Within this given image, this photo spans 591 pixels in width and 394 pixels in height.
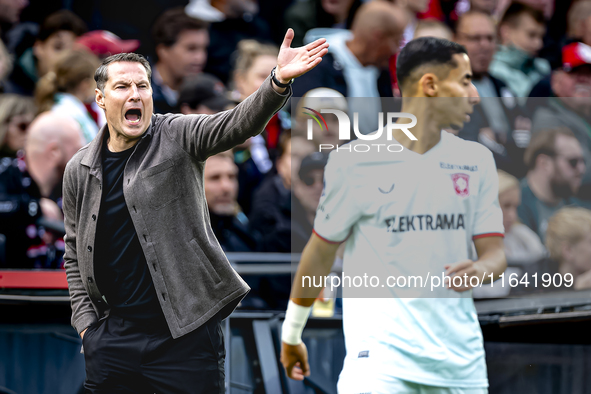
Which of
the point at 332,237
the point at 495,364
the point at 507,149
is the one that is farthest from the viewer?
the point at 507,149

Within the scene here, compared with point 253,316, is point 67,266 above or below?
above

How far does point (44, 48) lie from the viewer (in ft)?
21.1

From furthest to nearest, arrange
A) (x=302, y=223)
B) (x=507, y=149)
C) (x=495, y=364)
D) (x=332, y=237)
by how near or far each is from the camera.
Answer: (x=507, y=149) → (x=302, y=223) → (x=495, y=364) → (x=332, y=237)

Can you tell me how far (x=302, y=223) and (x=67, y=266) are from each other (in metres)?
1.94

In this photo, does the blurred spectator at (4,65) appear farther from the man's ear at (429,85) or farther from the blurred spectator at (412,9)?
the man's ear at (429,85)

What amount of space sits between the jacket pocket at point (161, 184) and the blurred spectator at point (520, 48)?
14.8 ft

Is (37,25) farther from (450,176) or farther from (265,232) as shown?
(450,176)

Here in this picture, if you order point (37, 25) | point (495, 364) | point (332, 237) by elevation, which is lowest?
point (495, 364)

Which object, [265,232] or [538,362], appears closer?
[538,362]

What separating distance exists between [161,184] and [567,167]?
3.52 meters

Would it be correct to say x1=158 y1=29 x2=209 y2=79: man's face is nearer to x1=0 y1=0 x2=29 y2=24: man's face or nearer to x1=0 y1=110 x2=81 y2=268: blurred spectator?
x1=0 y1=110 x2=81 y2=268: blurred spectator

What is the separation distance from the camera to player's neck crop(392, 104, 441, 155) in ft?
11.3

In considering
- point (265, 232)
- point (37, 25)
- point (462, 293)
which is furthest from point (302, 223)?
point (37, 25)

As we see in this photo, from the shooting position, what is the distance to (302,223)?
4.80 m
